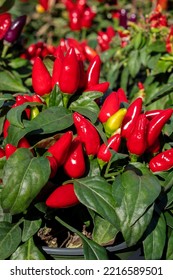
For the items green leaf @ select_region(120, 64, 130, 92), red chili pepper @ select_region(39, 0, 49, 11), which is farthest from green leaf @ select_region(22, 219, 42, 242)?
red chili pepper @ select_region(39, 0, 49, 11)

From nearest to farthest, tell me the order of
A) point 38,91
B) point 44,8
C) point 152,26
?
point 38,91, point 152,26, point 44,8

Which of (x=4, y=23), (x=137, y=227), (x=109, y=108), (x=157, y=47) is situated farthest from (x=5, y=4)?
(x=137, y=227)

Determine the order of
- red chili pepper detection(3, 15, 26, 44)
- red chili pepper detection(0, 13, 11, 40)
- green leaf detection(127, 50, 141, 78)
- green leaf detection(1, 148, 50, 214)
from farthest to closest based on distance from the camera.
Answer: green leaf detection(127, 50, 141, 78), red chili pepper detection(3, 15, 26, 44), red chili pepper detection(0, 13, 11, 40), green leaf detection(1, 148, 50, 214)

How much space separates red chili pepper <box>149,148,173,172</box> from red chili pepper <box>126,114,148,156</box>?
5 cm

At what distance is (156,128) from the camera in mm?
1603

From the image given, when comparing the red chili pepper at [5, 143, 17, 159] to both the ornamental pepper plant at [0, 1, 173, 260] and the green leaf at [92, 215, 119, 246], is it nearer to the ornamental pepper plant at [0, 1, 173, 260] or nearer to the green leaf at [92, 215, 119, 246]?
the ornamental pepper plant at [0, 1, 173, 260]

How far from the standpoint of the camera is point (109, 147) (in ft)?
5.13

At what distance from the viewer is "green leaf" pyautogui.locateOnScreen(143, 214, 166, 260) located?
1506mm

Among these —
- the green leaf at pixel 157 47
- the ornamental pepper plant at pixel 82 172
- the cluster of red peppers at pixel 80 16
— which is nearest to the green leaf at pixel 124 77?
the green leaf at pixel 157 47

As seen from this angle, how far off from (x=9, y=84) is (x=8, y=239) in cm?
95

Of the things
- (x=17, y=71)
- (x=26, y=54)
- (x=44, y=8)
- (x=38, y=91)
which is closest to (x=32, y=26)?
(x=44, y=8)

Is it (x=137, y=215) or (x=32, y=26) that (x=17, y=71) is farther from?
(x=32, y=26)

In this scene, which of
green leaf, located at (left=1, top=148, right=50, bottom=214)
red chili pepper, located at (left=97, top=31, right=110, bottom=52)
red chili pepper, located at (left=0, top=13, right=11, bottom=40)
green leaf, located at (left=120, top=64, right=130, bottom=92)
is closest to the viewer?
green leaf, located at (left=1, top=148, right=50, bottom=214)
